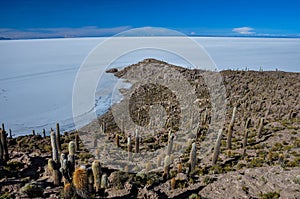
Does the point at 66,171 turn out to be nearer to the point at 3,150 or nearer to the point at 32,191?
the point at 32,191

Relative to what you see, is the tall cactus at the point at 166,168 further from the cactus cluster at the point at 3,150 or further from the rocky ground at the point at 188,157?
the cactus cluster at the point at 3,150

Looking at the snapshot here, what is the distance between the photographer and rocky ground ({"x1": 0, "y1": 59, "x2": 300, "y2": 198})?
9227 mm

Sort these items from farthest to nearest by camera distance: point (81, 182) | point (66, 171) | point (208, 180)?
point (208, 180)
point (66, 171)
point (81, 182)

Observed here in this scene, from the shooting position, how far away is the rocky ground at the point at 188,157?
9227mm

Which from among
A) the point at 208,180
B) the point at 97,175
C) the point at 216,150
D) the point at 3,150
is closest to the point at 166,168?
the point at 208,180

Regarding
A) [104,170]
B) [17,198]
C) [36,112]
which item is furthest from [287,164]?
[36,112]

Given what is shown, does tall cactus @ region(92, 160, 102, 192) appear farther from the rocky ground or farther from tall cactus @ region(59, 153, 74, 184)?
tall cactus @ region(59, 153, 74, 184)

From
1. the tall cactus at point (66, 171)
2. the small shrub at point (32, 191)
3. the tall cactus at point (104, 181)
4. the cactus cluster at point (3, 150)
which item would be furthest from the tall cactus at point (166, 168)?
the cactus cluster at point (3, 150)

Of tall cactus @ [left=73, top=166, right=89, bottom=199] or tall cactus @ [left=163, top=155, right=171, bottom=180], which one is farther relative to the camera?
tall cactus @ [left=163, top=155, right=171, bottom=180]

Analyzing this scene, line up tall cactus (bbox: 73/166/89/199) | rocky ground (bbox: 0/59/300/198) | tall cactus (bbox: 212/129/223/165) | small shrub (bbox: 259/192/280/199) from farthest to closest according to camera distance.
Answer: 1. tall cactus (bbox: 212/129/223/165)
2. rocky ground (bbox: 0/59/300/198)
3. small shrub (bbox: 259/192/280/199)
4. tall cactus (bbox: 73/166/89/199)

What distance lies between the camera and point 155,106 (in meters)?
23.5

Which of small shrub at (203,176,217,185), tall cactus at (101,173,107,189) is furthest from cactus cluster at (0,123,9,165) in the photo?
small shrub at (203,176,217,185)

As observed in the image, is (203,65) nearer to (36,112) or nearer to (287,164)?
(36,112)

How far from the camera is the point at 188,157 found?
1270 centimetres
